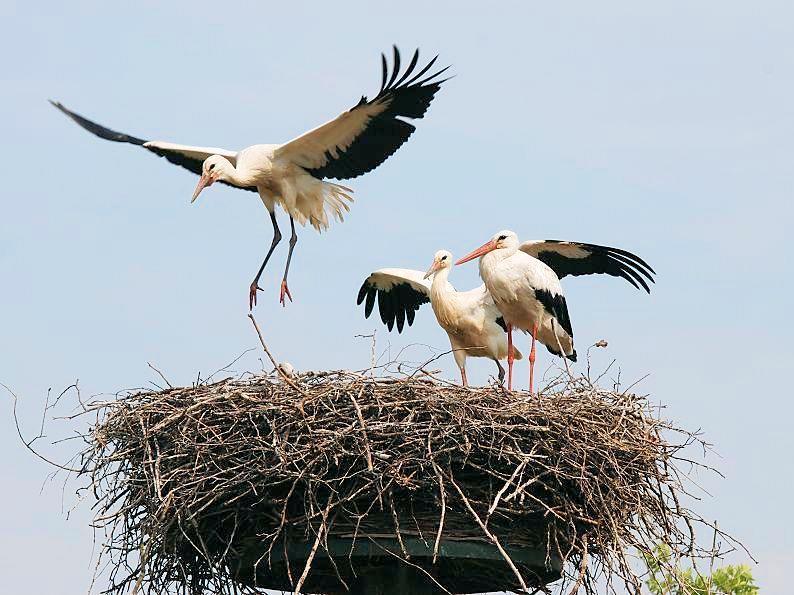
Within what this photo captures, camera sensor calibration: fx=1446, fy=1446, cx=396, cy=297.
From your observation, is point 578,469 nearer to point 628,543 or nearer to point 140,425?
point 628,543

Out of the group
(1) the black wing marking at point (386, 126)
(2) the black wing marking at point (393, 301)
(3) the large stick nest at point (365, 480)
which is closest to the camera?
(3) the large stick nest at point (365, 480)

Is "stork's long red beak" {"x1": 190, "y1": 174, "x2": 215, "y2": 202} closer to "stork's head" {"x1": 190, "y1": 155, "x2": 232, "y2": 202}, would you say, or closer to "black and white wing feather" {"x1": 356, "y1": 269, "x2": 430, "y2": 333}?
"stork's head" {"x1": 190, "y1": 155, "x2": 232, "y2": 202}

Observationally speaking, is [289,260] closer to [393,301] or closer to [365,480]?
[393,301]

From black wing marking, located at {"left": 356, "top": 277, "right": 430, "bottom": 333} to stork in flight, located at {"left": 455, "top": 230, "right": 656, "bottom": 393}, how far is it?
1112mm

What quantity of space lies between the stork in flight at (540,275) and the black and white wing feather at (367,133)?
1.00m

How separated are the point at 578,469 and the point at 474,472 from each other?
0.53 meters

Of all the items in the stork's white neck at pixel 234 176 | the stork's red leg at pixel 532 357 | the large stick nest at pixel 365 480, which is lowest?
the large stick nest at pixel 365 480

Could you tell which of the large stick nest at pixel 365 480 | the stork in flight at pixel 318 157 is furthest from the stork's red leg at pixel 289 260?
the large stick nest at pixel 365 480

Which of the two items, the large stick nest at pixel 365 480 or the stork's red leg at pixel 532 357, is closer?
the large stick nest at pixel 365 480

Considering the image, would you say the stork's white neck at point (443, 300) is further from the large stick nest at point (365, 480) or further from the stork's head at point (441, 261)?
the large stick nest at point (365, 480)

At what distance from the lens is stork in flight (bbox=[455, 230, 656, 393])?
9773 millimetres

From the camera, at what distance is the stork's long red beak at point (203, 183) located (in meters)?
10.5

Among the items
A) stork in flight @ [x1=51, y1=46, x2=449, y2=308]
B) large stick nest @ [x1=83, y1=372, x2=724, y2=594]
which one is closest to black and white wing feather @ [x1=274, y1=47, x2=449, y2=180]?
stork in flight @ [x1=51, y1=46, x2=449, y2=308]

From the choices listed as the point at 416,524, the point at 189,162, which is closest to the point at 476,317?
the point at 189,162
